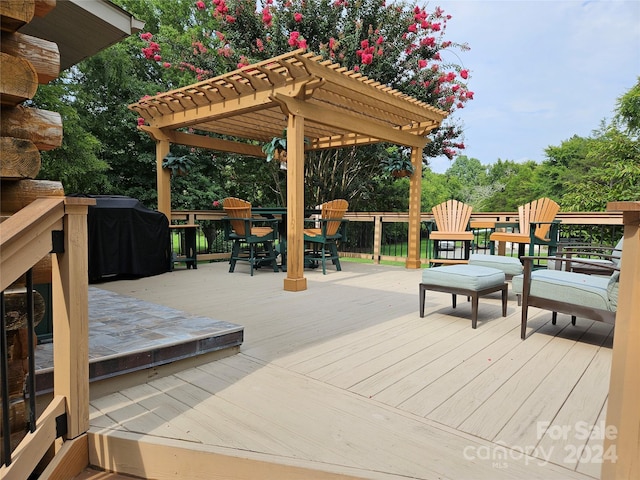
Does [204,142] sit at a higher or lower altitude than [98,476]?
higher

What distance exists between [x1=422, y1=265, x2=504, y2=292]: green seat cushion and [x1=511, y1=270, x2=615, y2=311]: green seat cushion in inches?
11.3

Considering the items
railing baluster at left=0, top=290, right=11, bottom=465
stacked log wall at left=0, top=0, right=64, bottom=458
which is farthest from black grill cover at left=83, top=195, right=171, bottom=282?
railing baluster at left=0, top=290, right=11, bottom=465

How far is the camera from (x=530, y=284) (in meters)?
2.77

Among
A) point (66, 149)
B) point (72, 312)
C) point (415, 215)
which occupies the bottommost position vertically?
point (72, 312)

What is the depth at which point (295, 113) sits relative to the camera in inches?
181

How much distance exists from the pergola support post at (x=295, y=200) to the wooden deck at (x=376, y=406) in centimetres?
142

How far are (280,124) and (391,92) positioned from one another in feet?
7.70

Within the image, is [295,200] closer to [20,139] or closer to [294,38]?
[20,139]

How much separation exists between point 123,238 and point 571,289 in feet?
16.1

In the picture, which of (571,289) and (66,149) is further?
(66,149)

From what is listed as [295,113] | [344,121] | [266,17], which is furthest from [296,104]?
[266,17]

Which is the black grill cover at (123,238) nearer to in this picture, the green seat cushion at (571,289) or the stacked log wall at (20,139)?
the stacked log wall at (20,139)

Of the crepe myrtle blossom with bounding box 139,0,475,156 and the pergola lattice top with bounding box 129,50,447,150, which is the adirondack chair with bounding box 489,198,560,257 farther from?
the crepe myrtle blossom with bounding box 139,0,475,156

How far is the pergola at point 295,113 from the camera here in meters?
4.50
